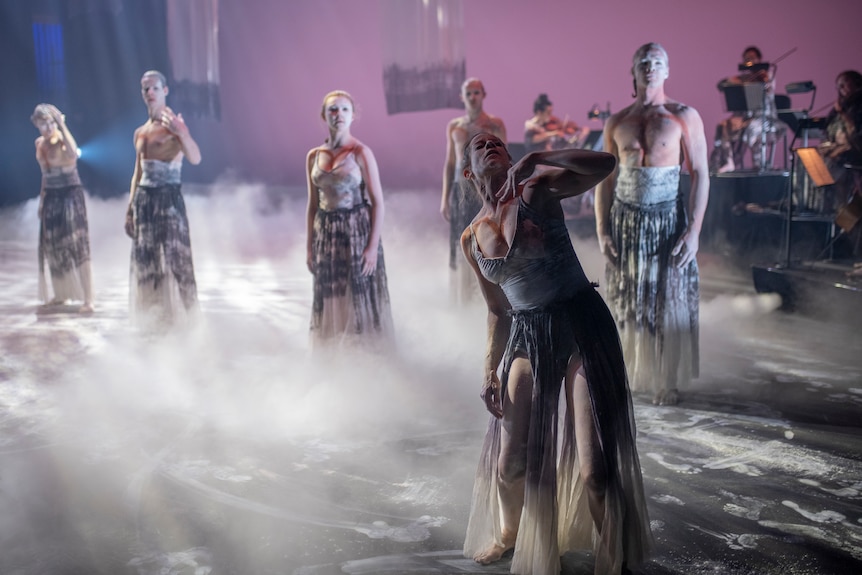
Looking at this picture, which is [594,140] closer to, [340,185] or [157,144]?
[157,144]

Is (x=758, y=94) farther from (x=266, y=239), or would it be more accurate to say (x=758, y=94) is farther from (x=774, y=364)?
(x=266, y=239)

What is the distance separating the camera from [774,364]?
19.3 ft

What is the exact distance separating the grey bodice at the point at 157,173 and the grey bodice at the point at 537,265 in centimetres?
450

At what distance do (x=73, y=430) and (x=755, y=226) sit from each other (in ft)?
26.3

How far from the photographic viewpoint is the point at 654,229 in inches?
187

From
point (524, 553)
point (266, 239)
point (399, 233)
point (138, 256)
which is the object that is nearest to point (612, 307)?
point (524, 553)

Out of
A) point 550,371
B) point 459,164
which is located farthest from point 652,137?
point 550,371

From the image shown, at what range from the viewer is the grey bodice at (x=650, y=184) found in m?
4.66

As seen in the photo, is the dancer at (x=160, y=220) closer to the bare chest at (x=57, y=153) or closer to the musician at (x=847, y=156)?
the bare chest at (x=57, y=153)

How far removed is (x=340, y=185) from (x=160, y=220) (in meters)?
2.15

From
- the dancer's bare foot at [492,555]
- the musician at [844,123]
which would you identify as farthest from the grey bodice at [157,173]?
the musician at [844,123]

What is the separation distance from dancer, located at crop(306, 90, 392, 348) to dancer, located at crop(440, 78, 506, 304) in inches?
54.8

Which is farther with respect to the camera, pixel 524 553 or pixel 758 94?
pixel 758 94

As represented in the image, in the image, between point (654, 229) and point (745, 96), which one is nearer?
point (654, 229)
